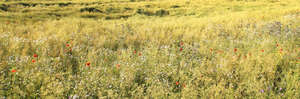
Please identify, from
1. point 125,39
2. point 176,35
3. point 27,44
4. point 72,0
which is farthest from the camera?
point 72,0

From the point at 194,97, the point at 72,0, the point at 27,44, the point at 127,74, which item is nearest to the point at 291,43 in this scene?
the point at 194,97

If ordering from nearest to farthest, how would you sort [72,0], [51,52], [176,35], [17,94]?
[17,94], [51,52], [176,35], [72,0]

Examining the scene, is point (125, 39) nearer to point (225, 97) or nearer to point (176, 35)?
point (176, 35)

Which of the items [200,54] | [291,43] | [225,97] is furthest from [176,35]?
[225,97]

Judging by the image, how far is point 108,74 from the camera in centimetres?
424

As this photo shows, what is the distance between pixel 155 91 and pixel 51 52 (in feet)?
11.0

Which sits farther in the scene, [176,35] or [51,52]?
[176,35]

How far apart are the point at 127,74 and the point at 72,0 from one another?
3173cm

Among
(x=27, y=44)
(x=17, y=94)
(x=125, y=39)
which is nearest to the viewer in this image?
(x=17, y=94)

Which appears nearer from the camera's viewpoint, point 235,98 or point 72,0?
point 235,98

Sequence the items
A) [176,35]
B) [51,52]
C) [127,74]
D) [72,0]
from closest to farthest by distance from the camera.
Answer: [127,74], [51,52], [176,35], [72,0]

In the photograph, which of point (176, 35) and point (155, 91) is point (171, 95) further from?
point (176, 35)

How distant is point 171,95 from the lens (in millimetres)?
3350

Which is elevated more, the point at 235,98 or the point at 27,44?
the point at 27,44
